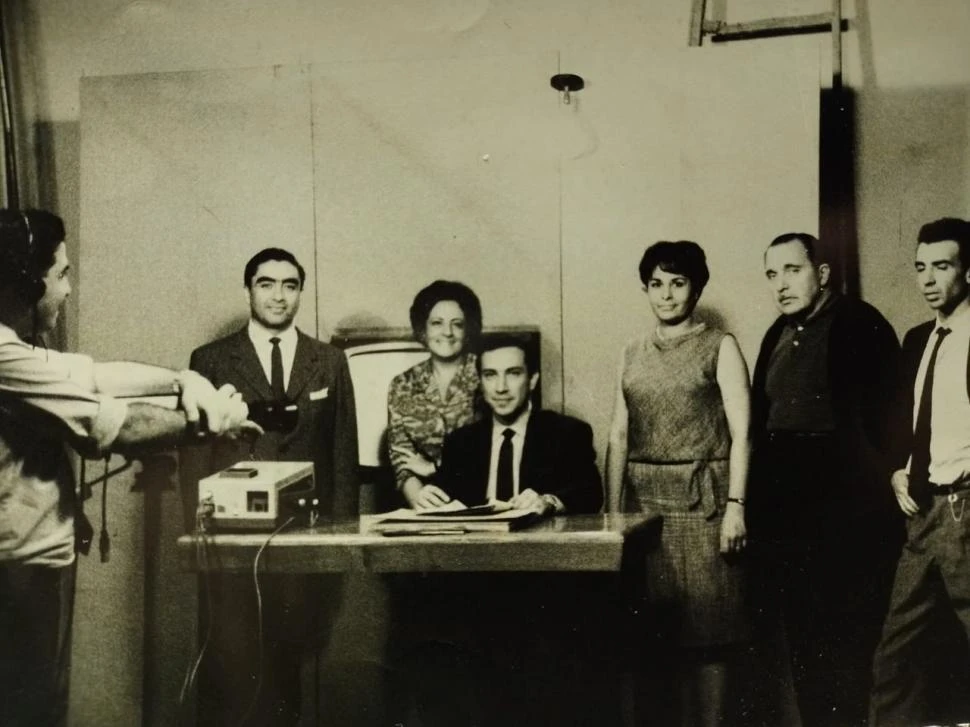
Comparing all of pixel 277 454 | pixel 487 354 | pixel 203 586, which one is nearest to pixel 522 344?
pixel 487 354

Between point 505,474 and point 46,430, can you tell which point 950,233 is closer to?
point 505,474

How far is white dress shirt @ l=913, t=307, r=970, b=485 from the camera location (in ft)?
5.90

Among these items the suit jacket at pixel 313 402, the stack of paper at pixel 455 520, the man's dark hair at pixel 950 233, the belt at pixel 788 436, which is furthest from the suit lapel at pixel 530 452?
the man's dark hair at pixel 950 233

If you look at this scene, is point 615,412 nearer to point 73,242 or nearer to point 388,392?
point 388,392

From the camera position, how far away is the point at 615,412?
186cm

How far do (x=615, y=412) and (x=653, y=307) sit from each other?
22 centimetres

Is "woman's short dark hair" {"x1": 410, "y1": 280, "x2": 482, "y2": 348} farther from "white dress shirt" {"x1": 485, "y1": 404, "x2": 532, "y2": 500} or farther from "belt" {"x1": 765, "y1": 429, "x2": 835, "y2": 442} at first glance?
"belt" {"x1": 765, "y1": 429, "x2": 835, "y2": 442}

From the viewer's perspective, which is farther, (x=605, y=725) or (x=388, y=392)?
(x=388, y=392)

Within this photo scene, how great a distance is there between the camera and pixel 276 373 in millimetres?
1906

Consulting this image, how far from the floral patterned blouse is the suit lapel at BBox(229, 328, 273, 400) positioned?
10.3 inches

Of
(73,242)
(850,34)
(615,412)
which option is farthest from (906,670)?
(73,242)

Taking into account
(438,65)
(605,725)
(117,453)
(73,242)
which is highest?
(438,65)

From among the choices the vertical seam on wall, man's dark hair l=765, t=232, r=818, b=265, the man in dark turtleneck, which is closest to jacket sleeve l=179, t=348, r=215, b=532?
the vertical seam on wall

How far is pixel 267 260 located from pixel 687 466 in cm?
95
